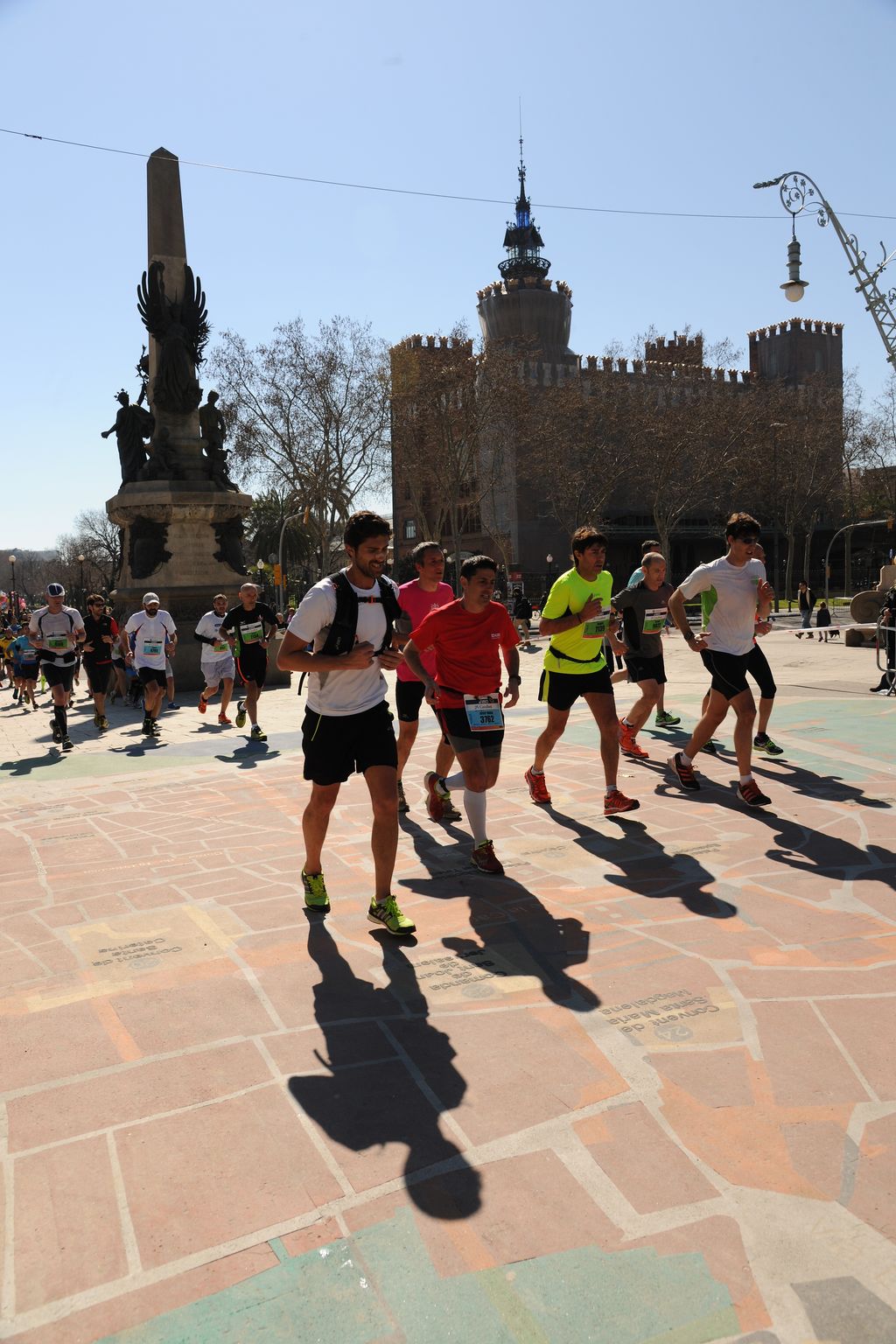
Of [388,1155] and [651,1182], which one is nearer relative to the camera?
[651,1182]

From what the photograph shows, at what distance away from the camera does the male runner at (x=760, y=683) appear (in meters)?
7.28

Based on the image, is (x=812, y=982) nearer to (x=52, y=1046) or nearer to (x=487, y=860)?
(x=487, y=860)

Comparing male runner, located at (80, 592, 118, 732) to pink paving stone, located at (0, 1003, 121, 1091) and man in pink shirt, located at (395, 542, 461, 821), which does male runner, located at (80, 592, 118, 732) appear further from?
pink paving stone, located at (0, 1003, 121, 1091)

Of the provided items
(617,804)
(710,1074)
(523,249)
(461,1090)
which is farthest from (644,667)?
(523,249)

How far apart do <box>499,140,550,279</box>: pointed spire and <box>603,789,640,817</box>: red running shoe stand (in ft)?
248

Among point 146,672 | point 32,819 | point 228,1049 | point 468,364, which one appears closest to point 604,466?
point 468,364

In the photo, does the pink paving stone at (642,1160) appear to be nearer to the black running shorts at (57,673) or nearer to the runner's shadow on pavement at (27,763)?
the runner's shadow on pavement at (27,763)

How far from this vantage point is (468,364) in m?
44.0

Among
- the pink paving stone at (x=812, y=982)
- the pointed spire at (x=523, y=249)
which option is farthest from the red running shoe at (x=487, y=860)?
the pointed spire at (x=523, y=249)

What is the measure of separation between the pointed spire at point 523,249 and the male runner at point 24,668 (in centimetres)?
6501

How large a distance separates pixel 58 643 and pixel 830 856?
341 inches

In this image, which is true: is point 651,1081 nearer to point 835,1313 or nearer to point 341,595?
point 835,1313

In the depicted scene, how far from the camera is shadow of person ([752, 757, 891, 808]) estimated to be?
7023 mm

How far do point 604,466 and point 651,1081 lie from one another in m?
44.5
